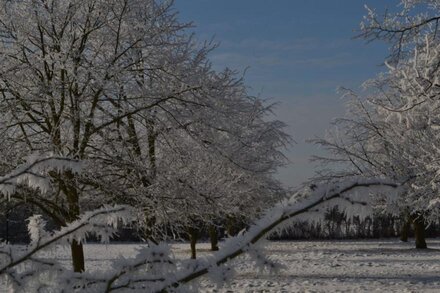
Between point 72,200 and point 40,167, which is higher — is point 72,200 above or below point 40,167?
above

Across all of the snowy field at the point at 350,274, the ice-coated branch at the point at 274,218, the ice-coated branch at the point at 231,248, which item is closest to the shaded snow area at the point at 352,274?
the snowy field at the point at 350,274

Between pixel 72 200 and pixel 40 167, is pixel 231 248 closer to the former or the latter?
pixel 40 167

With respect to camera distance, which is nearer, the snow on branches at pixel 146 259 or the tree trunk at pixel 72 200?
the snow on branches at pixel 146 259

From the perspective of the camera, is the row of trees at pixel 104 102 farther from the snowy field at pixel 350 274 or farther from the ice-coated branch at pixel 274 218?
the ice-coated branch at pixel 274 218

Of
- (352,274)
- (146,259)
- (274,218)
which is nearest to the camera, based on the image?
(274,218)

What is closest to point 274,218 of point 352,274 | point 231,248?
point 231,248

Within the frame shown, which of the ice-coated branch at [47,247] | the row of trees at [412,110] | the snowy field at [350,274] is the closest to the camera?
the ice-coated branch at [47,247]

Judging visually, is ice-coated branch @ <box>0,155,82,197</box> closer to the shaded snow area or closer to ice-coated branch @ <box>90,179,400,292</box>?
ice-coated branch @ <box>90,179,400,292</box>

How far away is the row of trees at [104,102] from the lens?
7125 millimetres

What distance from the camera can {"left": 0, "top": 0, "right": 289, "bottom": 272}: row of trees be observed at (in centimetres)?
712

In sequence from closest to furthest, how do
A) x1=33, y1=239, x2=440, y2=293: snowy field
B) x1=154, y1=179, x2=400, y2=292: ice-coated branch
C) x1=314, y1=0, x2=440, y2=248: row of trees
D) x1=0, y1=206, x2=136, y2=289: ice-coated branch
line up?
1. x1=154, y1=179, x2=400, y2=292: ice-coated branch
2. x1=0, y1=206, x2=136, y2=289: ice-coated branch
3. x1=314, y1=0, x2=440, y2=248: row of trees
4. x1=33, y1=239, x2=440, y2=293: snowy field

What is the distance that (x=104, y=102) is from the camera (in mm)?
8133

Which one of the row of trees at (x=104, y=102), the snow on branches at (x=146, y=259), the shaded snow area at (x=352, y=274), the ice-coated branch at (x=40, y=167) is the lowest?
the shaded snow area at (x=352, y=274)

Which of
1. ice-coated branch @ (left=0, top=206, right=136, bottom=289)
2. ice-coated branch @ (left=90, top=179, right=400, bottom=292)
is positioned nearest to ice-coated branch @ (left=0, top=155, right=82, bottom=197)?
ice-coated branch @ (left=0, top=206, right=136, bottom=289)
